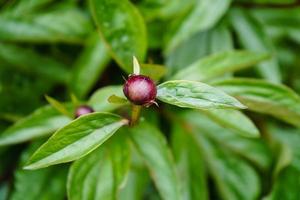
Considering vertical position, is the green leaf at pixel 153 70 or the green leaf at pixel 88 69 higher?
the green leaf at pixel 88 69

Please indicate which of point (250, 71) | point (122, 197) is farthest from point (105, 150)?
point (250, 71)

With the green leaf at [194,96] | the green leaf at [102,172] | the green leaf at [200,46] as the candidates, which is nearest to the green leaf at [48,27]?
the green leaf at [200,46]

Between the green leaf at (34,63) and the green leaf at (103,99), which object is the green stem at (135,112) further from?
the green leaf at (34,63)

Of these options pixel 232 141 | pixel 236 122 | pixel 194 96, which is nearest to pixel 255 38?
pixel 232 141

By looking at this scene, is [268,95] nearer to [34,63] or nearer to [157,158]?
[157,158]

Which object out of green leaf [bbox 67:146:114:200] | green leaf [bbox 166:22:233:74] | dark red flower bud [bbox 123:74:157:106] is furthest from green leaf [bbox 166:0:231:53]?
dark red flower bud [bbox 123:74:157:106]

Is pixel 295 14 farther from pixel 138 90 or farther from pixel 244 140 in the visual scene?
pixel 138 90
